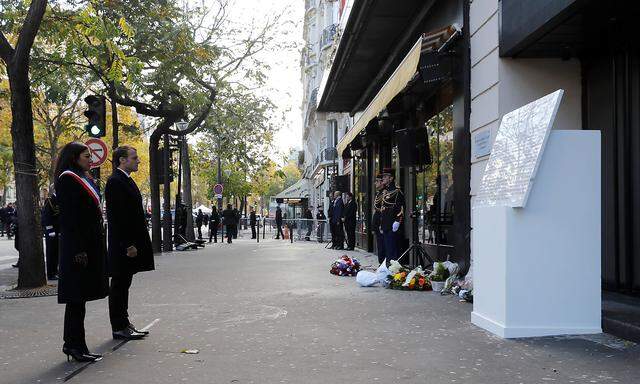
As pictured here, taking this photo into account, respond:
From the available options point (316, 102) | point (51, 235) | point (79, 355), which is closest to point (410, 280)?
point (79, 355)

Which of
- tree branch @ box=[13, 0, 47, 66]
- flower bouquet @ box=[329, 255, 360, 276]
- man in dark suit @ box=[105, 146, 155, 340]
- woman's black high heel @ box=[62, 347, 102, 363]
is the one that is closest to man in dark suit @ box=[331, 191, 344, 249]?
flower bouquet @ box=[329, 255, 360, 276]

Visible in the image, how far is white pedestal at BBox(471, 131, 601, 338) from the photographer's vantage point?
5.96 m

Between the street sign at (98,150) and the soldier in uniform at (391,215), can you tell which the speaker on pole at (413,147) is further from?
the street sign at (98,150)

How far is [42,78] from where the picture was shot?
1695 centimetres

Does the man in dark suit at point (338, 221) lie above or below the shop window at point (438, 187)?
below

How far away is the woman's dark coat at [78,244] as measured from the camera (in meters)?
5.44

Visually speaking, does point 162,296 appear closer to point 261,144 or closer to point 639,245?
point 639,245

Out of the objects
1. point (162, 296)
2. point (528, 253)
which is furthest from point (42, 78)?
point (528, 253)

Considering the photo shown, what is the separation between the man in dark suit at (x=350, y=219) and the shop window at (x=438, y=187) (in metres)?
6.95

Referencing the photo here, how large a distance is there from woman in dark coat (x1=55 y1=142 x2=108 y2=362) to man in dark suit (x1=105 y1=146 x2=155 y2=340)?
0.60 metres

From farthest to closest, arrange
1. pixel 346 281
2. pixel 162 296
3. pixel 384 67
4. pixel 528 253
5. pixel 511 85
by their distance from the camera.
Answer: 1. pixel 384 67
2. pixel 346 281
3. pixel 162 296
4. pixel 511 85
5. pixel 528 253

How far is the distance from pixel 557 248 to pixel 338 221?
1658 cm

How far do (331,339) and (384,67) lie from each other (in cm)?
A: 1097

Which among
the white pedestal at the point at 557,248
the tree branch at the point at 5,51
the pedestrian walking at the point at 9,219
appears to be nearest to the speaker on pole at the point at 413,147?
the white pedestal at the point at 557,248
